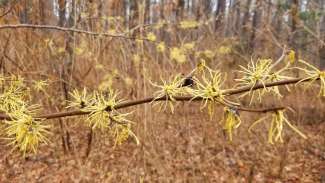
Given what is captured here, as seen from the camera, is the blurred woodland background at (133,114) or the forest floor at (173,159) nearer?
the blurred woodland background at (133,114)

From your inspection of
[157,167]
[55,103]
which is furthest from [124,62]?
[157,167]

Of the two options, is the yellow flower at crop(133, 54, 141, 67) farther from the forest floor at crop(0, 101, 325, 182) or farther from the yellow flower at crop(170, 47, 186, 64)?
the yellow flower at crop(170, 47, 186, 64)

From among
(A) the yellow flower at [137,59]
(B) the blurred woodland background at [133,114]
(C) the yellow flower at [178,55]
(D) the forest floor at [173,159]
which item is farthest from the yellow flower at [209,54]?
(A) the yellow flower at [137,59]

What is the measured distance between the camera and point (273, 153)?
4.89 m

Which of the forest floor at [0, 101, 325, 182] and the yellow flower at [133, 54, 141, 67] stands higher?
the yellow flower at [133, 54, 141, 67]

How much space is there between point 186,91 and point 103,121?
0.22 metres

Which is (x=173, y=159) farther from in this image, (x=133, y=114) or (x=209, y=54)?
(x=209, y=54)

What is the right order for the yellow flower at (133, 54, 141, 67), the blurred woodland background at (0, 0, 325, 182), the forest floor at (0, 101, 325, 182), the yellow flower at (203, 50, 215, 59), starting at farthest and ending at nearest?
1. the yellow flower at (203, 50, 215, 59)
2. the forest floor at (0, 101, 325, 182)
3. the blurred woodland background at (0, 0, 325, 182)
4. the yellow flower at (133, 54, 141, 67)

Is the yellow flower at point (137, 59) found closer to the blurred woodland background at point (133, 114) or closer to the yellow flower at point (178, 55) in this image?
the blurred woodland background at point (133, 114)

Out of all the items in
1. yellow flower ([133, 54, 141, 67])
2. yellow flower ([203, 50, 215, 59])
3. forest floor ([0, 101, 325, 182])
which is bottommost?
forest floor ([0, 101, 325, 182])

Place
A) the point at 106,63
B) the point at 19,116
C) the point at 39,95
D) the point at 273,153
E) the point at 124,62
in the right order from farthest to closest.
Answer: the point at 273,153 < the point at 39,95 < the point at 106,63 < the point at 124,62 < the point at 19,116

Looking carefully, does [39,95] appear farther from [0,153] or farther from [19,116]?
[19,116]

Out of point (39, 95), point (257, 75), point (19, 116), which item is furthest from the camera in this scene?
point (39, 95)

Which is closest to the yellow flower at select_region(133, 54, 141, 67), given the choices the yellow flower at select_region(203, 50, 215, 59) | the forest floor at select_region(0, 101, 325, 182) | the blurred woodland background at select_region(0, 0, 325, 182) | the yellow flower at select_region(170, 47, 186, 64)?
the blurred woodland background at select_region(0, 0, 325, 182)
